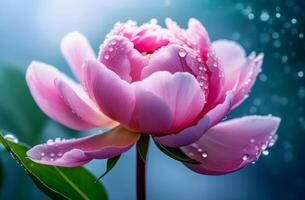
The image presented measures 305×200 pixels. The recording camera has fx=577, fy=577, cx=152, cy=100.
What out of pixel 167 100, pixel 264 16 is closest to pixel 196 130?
pixel 167 100

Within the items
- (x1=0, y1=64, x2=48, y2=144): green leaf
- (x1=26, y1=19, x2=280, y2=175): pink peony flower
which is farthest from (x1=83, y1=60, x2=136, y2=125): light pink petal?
(x1=0, y1=64, x2=48, y2=144): green leaf

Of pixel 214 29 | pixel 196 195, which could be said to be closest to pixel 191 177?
pixel 196 195

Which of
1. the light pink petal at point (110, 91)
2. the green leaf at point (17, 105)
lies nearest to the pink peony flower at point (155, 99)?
the light pink petal at point (110, 91)

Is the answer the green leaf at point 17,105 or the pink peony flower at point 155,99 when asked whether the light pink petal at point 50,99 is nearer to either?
the pink peony flower at point 155,99

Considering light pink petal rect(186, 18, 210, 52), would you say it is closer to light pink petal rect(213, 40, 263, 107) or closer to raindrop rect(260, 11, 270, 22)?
light pink petal rect(213, 40, 263, 107)

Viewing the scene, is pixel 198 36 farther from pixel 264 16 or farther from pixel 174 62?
pixel 264 16

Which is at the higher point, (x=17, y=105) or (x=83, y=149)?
(x=83, y=149)
